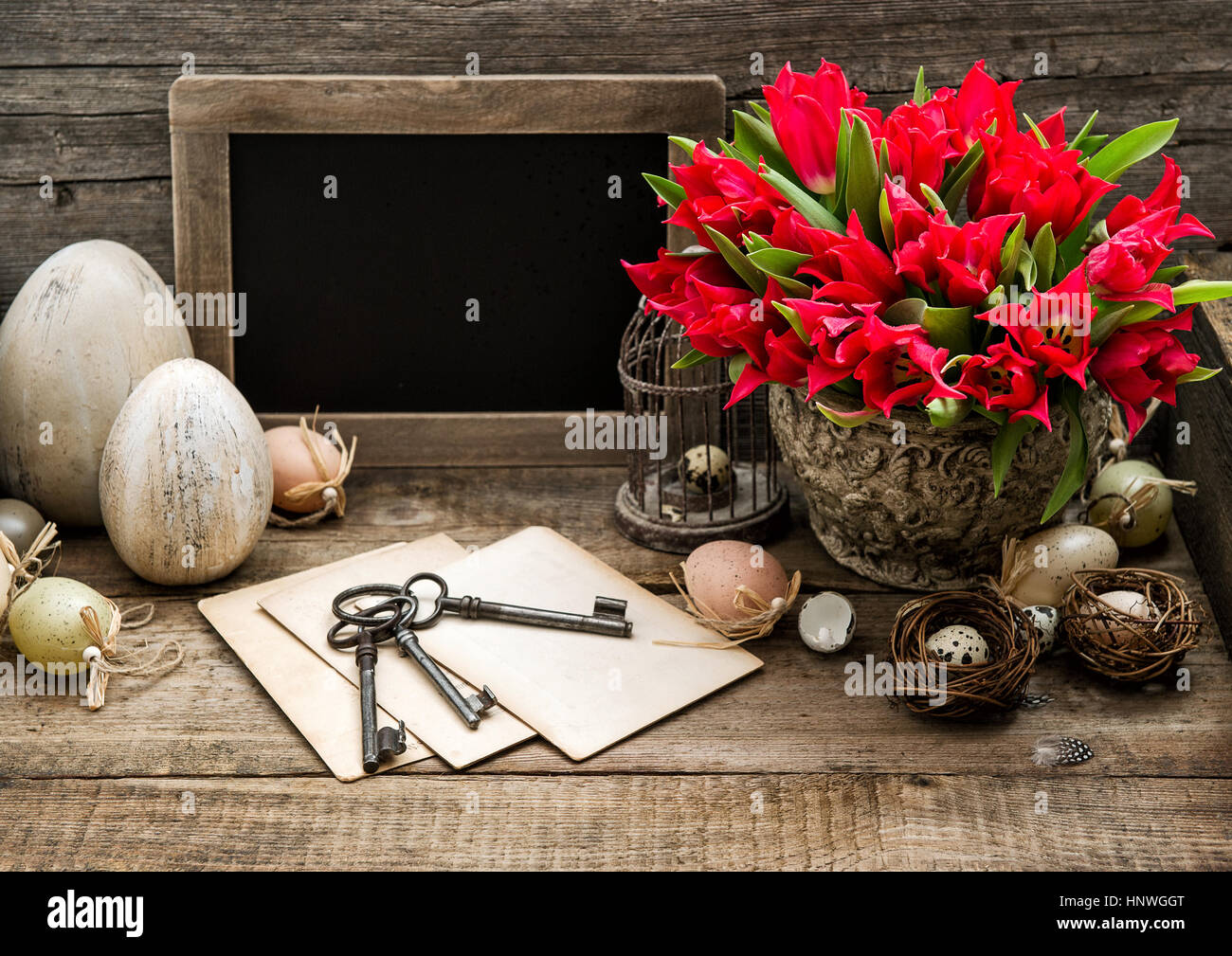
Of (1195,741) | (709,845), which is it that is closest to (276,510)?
(709,845)

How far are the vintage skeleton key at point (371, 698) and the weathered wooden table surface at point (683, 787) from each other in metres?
0.02

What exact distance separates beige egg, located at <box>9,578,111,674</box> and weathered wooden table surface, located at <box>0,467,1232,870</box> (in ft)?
0.11

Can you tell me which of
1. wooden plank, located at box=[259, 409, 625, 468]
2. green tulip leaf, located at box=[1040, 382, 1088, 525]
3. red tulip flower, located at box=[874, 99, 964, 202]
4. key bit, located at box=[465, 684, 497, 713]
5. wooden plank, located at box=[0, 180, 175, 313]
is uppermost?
red tulip flower, located at box=[874, 99, 964, 202]

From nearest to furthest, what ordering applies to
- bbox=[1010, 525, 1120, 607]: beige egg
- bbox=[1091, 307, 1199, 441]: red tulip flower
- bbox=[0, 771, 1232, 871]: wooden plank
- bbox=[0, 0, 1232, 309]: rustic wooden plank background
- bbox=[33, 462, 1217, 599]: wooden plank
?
bbox=[0, 771, 1232, 871]: wooden plank, bbox=[1091, 307, 1199, 441]: red tulip flower, bbox=[1010, 525, 1120, 607]: beige egg, bbox=[33, 462, 1217, 599]: wooden plank, bbox=[0, 0, 1232, 309]: rustic wooden plank background

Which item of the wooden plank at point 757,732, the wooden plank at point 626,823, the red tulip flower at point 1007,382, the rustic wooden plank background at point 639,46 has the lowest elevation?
the wooden plank at point 626,823

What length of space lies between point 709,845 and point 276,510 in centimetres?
58

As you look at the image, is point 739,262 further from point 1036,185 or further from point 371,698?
point 371,698

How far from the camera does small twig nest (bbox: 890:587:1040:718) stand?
79 cm

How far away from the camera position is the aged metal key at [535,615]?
2.97 ft

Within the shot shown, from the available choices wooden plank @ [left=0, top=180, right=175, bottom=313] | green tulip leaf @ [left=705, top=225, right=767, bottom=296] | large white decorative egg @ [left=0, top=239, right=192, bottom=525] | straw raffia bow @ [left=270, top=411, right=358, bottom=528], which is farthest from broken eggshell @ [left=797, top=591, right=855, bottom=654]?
wooden plank @ [left=0, top=180, right=175, bottom=313]

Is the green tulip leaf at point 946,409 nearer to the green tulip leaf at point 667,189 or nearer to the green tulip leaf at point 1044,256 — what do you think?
the green tulip leaf at point 1044,256

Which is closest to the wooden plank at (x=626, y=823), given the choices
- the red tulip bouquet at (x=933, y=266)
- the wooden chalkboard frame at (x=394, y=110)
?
the red tulip bouquet at (x=933, y=266)

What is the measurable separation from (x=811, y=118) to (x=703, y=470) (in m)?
0.34

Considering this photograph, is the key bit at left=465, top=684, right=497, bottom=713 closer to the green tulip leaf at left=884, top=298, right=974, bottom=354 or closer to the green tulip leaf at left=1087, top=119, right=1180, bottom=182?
the green tulip leaf at left=884, top=298, right=974, bottom=354
